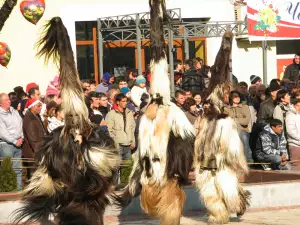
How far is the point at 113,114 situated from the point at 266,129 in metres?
2.79

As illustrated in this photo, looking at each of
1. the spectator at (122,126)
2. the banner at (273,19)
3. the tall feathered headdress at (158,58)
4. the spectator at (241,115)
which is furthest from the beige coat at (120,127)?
the banner at (273,19)

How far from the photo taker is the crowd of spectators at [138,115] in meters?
15.2

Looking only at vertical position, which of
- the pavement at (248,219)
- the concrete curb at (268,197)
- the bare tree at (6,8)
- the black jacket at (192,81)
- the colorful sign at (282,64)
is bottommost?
the pavement at (248,219)

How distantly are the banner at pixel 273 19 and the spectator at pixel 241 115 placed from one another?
5.24m

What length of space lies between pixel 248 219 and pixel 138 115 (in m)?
4.43

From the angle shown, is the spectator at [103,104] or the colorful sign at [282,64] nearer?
the spectator at [103,104]

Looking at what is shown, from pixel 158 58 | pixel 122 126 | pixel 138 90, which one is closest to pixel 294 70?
pixel 138 90

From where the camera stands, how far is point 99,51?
23.2 metres

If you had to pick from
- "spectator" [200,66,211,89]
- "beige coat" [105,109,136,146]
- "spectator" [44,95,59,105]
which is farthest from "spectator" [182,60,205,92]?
"spectator" [44,95,59,105]

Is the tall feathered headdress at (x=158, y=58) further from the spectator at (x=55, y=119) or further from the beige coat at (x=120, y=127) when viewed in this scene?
the beige coat at (x=120, y=127)

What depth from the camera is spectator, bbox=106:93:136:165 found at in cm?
1638

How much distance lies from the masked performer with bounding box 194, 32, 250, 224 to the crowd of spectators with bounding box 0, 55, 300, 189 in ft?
1.14

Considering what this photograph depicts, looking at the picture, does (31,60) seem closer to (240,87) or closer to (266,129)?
(240,87)

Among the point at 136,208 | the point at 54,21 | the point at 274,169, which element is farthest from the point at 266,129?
the point at 54,21
